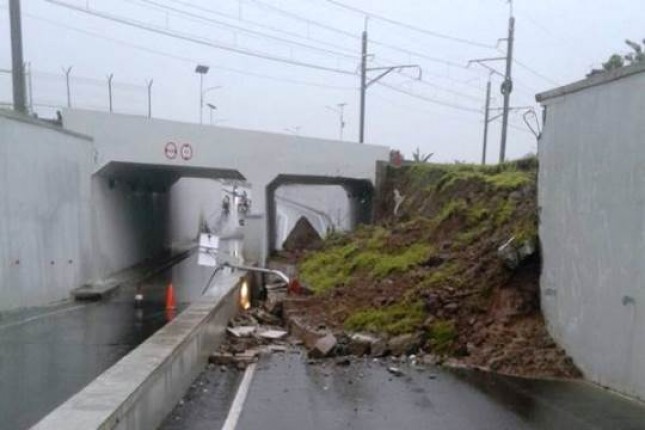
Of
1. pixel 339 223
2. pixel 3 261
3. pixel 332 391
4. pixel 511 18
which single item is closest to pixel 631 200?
pixel 332 391

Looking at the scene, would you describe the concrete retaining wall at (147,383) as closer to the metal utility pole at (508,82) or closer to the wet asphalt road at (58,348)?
the wet asphalt road at (58,348)

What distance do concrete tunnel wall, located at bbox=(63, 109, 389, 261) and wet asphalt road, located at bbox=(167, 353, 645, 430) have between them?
52.8 ft

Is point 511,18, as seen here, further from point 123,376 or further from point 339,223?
point 123,376

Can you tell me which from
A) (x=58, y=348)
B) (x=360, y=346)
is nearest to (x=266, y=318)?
(x=360, y=346)

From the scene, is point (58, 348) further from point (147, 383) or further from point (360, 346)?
point (147, 383)

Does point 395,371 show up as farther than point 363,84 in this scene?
No

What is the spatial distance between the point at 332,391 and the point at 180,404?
7.19 ft

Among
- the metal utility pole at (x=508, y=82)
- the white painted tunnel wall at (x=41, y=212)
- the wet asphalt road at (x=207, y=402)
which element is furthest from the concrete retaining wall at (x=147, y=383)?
the metal utility pole at (x=508, y=82)

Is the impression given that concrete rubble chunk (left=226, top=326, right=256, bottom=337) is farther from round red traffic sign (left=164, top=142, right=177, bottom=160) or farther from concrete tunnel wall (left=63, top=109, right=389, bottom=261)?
round red traffic sign (left=164, top=142, right=177, bottom=160)

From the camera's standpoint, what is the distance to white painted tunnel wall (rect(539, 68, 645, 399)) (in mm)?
9055

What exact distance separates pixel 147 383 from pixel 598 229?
6.37 metres

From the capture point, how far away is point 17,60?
861 inches

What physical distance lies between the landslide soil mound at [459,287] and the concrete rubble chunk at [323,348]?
1.17 m

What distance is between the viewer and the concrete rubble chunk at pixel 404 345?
12.6 metres
